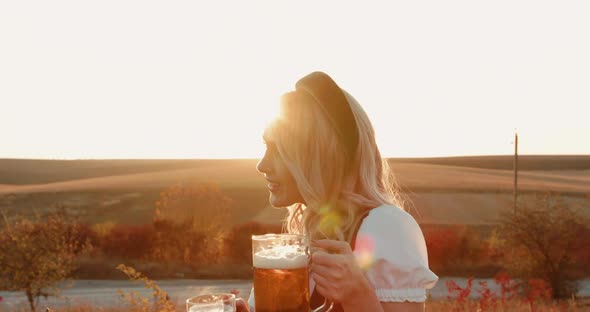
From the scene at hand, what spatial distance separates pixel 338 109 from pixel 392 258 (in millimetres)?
699

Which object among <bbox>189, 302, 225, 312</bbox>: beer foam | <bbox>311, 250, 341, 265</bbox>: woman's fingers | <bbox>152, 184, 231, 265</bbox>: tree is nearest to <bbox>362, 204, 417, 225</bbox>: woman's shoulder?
<bbox>311, 250, 341, 265</bbox>: woman's fingers

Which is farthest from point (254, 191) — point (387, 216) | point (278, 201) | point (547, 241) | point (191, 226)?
point (387, 216)

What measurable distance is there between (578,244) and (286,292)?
2195 centimetres

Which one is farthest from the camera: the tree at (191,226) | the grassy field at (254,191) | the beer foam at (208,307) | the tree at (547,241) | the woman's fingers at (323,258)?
the grassy field at (254,191)

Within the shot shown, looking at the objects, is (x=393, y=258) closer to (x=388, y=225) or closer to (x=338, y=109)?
(x=388, y=225)

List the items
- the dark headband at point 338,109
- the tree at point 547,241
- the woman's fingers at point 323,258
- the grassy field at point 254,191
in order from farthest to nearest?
the grassy field at point 254,191 < the tree at point 547,241 < the dark headband at point 338,109 < the woman's fingers at point 323,258

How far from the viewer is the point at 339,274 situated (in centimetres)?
193

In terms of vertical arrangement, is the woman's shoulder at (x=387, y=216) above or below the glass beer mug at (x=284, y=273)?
above

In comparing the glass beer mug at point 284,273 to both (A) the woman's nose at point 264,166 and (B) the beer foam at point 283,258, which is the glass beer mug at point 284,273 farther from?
(A) the woman's nose at point 264,166

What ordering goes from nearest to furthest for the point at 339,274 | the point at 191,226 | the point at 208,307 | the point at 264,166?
the point at 339,274 → the point at 208,307 → the point at 264,166 → the point at 191,226

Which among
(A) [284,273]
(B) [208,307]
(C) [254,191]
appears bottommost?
(C) [254,191]

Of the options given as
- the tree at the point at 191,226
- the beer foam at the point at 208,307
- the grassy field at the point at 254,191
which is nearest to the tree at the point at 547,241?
the grassy field at the point at 254,191

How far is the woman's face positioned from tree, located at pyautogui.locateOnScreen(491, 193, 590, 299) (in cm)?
2033

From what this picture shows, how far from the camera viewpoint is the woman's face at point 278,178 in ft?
8.43
